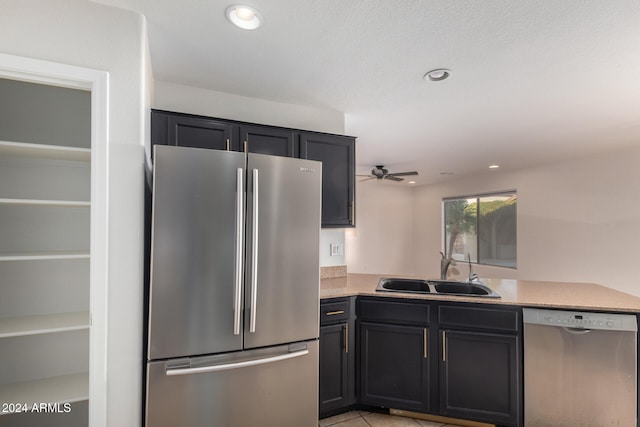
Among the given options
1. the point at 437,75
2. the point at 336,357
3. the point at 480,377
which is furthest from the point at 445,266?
the point at 437,75

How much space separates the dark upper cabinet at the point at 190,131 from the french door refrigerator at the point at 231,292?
0.68 meters

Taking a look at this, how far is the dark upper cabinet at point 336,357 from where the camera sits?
2.37m

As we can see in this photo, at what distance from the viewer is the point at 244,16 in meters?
1.56

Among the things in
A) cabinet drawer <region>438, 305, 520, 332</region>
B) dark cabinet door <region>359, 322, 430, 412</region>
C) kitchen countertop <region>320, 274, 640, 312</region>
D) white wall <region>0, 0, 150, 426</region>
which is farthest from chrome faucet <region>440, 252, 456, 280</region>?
white wall <region>0, 0, 150, 426</region>

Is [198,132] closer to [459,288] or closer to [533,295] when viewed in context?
[459,288]

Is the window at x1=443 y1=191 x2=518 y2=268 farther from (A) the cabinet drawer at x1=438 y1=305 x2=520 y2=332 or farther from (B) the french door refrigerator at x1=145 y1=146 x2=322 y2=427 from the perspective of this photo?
(B) the french door refrigerator at x1=145 y1=146 x2=322 y2=427

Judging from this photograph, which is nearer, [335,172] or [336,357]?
[336,357]

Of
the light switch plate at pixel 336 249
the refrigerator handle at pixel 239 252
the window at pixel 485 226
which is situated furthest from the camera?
the window at pixel 485 226

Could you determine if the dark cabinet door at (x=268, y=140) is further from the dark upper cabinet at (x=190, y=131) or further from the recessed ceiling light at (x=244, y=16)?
the recessed ceiling light at (x=244, y=16)

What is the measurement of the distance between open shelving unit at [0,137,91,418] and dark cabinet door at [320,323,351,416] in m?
1.46

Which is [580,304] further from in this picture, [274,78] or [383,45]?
[274,78]

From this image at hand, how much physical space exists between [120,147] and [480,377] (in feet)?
8.88

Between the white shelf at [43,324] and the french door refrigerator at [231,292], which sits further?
the french door refrigerator at [231,292]

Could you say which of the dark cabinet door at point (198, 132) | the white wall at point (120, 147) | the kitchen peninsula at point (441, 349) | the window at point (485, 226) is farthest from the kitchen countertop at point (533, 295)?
the window at point (485, 226)
